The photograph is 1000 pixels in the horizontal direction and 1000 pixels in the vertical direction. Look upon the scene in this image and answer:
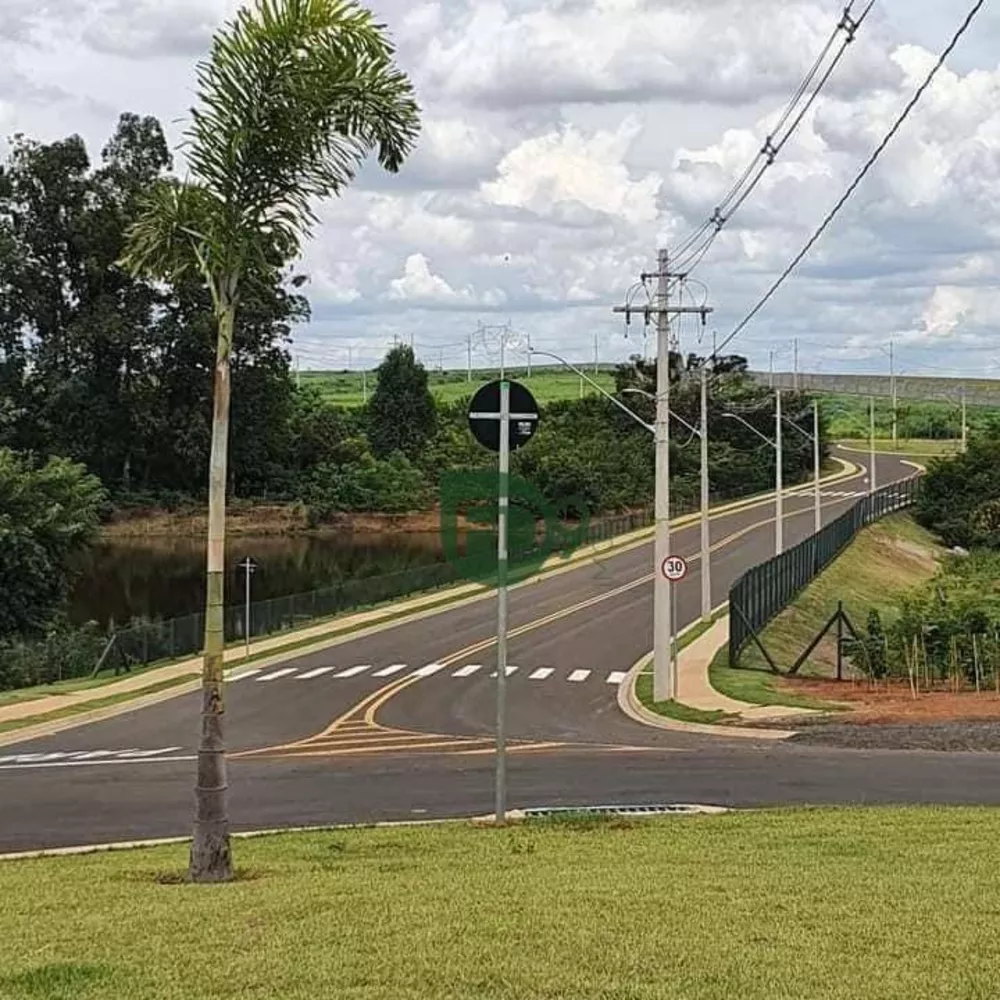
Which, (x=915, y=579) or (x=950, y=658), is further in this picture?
(x=915, y=579)

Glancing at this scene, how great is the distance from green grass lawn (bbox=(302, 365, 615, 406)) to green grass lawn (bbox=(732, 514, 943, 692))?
174 feet

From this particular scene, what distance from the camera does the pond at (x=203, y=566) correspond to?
67.4 metres

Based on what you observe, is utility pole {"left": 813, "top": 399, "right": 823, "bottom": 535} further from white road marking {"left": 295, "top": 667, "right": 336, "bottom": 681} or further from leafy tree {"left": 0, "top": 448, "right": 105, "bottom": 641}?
leafy tree {"left": 0, "top": 448, "right": 105, "bottom": 641}

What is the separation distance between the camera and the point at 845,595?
5891 centimetres

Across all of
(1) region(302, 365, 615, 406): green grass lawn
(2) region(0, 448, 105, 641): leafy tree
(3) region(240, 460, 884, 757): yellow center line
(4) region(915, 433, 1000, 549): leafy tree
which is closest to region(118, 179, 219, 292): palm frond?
(3) region(240, 460, 884, 757): yellow center line

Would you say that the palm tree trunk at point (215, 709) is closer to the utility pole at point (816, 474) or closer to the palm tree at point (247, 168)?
the palm tree at point (247, 168)

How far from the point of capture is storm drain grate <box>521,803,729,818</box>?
696 inches

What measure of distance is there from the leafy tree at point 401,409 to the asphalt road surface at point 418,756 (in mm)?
67831

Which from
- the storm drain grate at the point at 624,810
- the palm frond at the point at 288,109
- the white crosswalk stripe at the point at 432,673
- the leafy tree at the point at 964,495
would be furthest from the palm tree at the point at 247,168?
the leafy tree at the point at 964,495

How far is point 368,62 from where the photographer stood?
535 inches

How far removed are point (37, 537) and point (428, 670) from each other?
14.4 m

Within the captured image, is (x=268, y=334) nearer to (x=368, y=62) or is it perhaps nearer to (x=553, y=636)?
(x=553, y=636)

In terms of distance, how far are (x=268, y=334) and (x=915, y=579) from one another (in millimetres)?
44431

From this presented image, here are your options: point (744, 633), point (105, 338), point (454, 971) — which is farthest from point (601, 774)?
point (105, 338)
